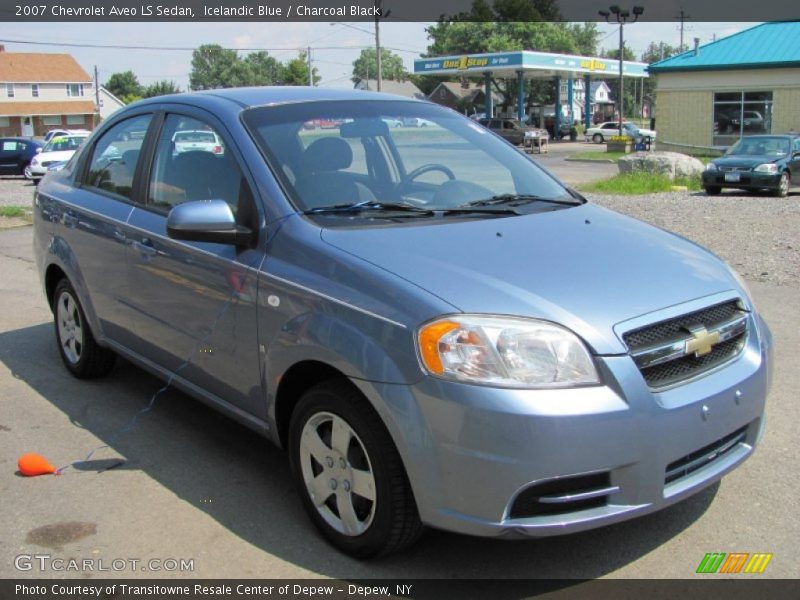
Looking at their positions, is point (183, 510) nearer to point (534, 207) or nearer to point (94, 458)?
point (94, 458)

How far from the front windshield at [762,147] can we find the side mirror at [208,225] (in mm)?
17758

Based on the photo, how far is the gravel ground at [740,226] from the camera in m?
8.81

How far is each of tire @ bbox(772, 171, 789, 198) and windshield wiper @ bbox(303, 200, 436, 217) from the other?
16507 millimetres

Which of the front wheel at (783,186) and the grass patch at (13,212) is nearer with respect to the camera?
the grass patch at (13,212)

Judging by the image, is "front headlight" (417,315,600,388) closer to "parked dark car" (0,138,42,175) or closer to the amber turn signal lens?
the amber turn signal lens

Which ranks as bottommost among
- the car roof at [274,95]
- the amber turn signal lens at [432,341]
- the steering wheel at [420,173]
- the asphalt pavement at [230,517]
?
the asphalt pavement at [230,517]

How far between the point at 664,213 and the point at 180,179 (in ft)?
34.1

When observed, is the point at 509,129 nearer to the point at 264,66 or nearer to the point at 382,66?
the point at 264,66

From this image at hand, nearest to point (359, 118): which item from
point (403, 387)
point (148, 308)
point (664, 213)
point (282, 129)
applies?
point (282, 129)

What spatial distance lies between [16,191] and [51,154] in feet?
12.9

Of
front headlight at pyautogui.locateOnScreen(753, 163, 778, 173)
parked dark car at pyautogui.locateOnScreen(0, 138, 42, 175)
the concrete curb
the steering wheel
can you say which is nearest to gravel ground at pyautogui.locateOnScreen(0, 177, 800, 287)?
front headlight at pyautogui.locateOnScreen(753, 163, 778, 173)

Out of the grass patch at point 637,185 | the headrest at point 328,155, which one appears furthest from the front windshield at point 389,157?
the grass patch at point 637,185

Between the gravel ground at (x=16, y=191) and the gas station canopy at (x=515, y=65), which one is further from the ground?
the gas station canopy at (x=515, y=65)

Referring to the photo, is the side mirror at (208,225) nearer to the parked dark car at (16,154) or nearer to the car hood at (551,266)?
the car hood at (551,266)
